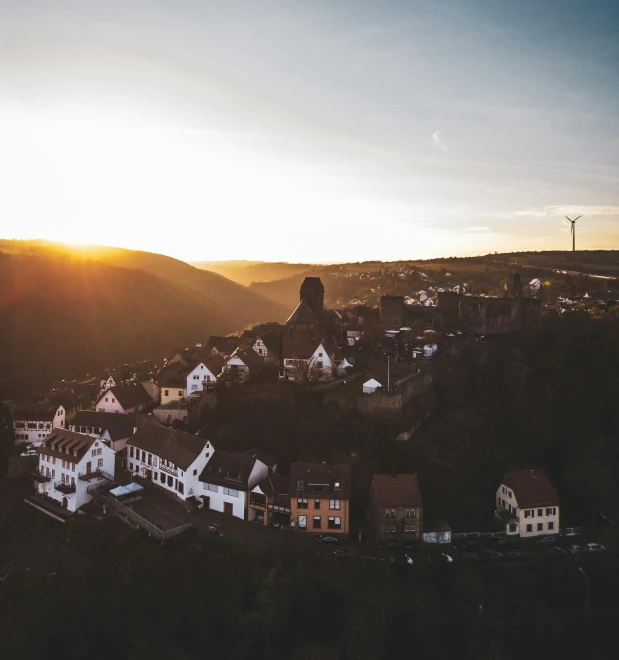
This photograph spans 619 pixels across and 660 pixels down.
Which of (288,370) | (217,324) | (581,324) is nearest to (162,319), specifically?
(217,324)

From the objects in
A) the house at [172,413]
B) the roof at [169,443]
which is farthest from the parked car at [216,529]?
the house at [172,413]

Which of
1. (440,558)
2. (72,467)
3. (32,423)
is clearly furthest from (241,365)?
(440,558)

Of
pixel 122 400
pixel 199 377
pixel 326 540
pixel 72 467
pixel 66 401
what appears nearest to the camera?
pixel 326 540

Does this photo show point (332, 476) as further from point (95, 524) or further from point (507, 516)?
point (95, 524)

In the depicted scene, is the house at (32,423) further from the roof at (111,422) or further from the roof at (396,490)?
the roof at (396,490)

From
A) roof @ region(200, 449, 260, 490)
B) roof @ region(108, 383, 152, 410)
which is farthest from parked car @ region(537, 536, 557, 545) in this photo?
roof @ region(108, 383, 152, 410)

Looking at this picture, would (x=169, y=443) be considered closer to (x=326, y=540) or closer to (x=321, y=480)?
(x=321, y=480)

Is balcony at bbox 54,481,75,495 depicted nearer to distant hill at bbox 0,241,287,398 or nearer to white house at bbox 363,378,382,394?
white house at bbox 363,378,382,394
